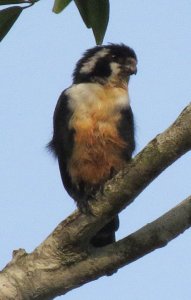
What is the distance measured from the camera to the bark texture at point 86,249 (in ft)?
11.0

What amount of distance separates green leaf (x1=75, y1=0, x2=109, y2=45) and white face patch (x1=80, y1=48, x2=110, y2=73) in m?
2.76

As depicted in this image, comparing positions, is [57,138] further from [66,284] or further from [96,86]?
[66,284]

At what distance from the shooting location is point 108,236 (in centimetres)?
459

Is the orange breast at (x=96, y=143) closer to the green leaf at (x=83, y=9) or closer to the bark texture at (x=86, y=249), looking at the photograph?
the bark texture at (x=86, y=249)

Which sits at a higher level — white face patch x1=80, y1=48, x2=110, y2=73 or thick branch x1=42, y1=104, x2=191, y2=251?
white face patch x1=80, y1=48, x2=110, y2=73

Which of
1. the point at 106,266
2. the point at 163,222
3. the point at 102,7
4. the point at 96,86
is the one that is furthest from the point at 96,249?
the point at 96,86

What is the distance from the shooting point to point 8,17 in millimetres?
2951

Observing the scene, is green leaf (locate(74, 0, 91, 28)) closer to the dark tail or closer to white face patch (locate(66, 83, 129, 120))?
the dark tail

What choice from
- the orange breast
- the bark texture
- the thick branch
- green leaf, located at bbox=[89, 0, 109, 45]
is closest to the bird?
the orange breast

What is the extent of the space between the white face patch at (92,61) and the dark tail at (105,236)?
5.20ft

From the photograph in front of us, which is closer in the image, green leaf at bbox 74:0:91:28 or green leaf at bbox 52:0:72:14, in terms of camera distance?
green leaf at bbox 74:0:91:28

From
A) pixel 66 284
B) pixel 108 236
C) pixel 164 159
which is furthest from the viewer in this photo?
pixel 108 236

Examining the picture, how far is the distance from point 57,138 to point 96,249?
184 cm

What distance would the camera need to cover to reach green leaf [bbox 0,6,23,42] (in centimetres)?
295
